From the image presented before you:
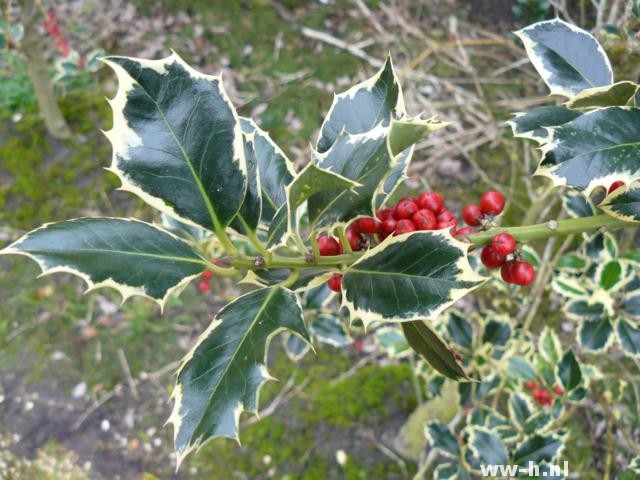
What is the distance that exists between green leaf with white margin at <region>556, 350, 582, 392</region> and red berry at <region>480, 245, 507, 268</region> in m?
0.78

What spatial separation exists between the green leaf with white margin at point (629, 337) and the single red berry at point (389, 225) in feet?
3.04

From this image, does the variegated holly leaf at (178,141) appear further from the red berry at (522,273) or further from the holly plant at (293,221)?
the red berry at (522,273)

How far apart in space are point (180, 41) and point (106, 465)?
2402 mm

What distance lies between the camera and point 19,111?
2811 mm

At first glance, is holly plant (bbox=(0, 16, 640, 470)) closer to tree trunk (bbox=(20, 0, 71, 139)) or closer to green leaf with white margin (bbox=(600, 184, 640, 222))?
green leaf with white margin (bbox=(600, 184, 640, 222))

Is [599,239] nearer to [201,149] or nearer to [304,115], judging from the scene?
[201,149]

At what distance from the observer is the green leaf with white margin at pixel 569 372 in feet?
4.69

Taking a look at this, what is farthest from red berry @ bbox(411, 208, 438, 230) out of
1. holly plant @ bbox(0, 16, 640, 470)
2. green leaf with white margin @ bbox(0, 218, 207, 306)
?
green leaf with white margin @ bbox(0, 218, 207, 306)

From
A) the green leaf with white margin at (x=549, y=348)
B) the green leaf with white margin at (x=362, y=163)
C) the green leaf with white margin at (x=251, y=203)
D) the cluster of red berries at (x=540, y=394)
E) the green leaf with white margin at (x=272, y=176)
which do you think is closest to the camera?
the green leaf with white margin at (x=362, y=163)

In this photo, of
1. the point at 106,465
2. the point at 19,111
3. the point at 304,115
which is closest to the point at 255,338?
the point at 106,465

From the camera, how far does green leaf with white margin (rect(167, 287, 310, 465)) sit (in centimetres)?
75

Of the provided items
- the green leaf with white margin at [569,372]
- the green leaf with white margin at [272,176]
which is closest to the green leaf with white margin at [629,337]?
the green leaf with white margin at [569,372]

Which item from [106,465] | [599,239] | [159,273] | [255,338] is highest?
[159,273]

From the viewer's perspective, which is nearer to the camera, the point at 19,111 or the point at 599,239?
the point at 599,239
